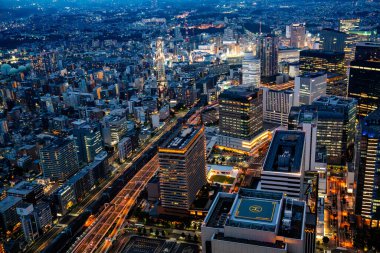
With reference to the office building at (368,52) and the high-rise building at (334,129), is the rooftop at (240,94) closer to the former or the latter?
the high-rise building at (334,129)

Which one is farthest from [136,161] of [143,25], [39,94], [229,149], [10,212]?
[143,25]

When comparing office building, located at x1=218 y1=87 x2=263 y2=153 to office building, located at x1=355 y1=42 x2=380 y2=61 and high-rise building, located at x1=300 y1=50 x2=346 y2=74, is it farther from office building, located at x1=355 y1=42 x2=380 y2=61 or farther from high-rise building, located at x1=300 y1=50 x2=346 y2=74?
high-rise building, located at x1=300 y1=50 x2=346 y2=74

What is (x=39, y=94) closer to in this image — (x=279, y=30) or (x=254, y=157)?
(x=254, y=157)

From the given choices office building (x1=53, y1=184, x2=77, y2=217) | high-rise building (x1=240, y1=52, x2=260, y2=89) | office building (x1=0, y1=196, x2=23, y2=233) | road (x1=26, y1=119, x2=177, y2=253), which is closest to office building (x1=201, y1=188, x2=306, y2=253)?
road (x1=26, y1=119, x2=177, y2=253)

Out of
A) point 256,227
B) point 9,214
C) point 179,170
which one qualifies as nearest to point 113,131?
point 9,214

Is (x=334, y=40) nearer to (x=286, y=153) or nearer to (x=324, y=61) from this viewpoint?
(x=324, y=61)

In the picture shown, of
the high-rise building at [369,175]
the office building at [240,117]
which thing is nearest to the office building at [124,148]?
the office building at [240,117]
